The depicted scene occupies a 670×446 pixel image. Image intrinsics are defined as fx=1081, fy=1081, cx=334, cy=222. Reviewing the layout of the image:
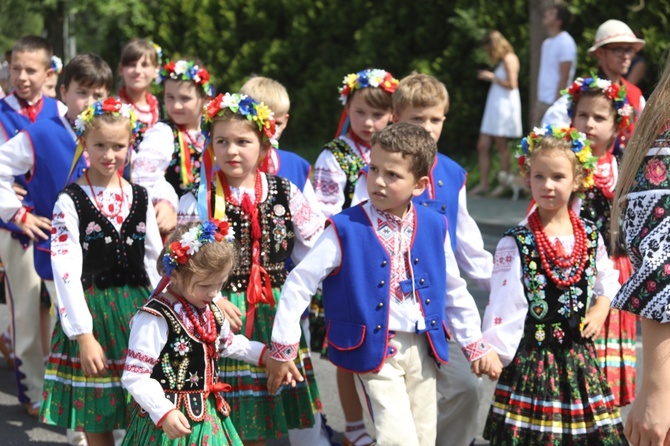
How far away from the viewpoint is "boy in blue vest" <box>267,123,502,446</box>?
442 cm

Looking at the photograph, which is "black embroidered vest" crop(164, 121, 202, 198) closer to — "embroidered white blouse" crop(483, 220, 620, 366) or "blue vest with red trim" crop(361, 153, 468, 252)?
"blue vest with red trim" crop(361, 153, 468, 252)

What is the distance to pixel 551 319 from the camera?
4.86 m

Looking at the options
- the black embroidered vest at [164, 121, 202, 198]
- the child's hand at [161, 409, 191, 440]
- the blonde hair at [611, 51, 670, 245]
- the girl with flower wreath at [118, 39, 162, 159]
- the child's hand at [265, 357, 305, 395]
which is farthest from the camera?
the girl with flower wreath at [118, 39, 162, 159]

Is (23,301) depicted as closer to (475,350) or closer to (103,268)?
(103,268)

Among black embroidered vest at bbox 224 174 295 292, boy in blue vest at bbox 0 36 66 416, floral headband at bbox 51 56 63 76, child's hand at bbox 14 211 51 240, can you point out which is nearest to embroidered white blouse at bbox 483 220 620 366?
black embroidered vest at bbox 224 174 295 292

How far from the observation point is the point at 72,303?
183 inches

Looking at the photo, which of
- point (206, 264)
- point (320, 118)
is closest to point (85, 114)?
point (206, 264)

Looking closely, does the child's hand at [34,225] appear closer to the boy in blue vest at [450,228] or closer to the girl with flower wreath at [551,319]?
the boy in blue vest at [450,228]

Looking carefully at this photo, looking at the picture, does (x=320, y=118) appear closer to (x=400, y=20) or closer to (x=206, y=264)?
(x=400, y=20)

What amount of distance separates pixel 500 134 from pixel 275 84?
25.8 ft

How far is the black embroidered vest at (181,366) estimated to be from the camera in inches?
165

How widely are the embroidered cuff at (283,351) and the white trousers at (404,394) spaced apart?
11.8 inches

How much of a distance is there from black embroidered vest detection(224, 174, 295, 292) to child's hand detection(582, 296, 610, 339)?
1393 mm

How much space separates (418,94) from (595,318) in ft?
4.55
